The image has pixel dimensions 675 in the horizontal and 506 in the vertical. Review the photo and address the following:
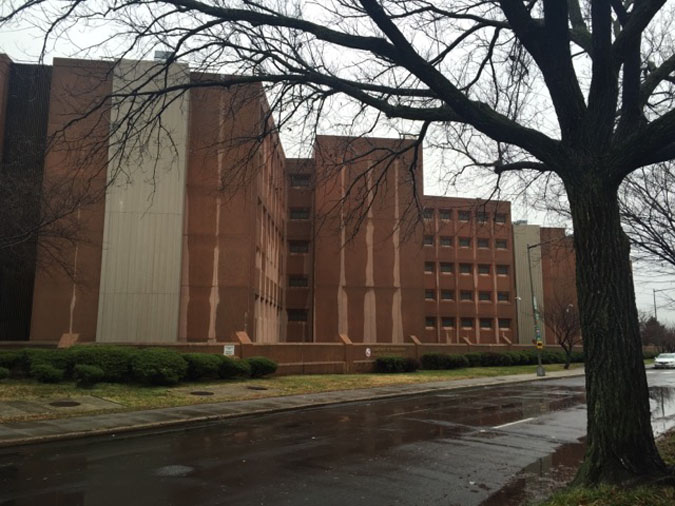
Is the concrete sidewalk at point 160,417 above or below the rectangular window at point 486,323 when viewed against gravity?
below

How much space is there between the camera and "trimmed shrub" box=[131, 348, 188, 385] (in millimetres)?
17906

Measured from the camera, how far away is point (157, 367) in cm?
1817

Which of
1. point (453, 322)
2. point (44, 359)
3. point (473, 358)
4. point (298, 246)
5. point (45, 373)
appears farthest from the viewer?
point (453, 322)

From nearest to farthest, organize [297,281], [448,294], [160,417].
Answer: [160,417], [297,281], [448,294]

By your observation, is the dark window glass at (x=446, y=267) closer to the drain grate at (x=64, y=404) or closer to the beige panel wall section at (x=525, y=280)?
the beige panel wall section at (x=525, y=280)

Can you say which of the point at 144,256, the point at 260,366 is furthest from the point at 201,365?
the point at 144,256

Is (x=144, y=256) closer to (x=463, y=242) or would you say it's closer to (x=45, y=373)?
(x=45, y=373)

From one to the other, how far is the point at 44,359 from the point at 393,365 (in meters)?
18.1

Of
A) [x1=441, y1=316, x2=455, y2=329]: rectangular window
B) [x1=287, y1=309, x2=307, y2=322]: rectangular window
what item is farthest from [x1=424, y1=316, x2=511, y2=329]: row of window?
[x1=287, y1=309, x2=307, y2=322]: rectangular window

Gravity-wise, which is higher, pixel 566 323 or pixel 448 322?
pixel 448 322

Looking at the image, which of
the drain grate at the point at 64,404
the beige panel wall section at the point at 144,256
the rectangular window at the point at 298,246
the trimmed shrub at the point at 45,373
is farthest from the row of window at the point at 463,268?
the drain grate at the point at 64,404

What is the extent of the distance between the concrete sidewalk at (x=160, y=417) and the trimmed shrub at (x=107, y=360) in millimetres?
4150

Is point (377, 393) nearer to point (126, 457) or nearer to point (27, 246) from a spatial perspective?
point (126, 457)

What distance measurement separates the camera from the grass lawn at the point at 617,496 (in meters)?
4.82
